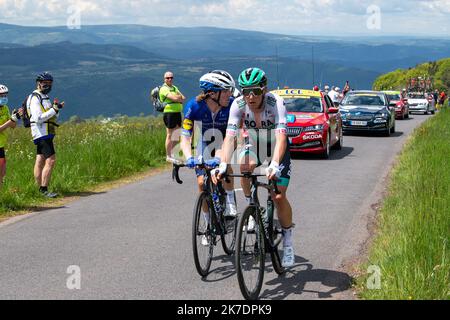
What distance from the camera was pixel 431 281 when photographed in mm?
5027

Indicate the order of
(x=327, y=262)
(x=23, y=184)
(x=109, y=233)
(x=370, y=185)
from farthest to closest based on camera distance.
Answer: (x=370, y=185), (x=23, y=184), (x=109, y=233), (x=327, y=262)

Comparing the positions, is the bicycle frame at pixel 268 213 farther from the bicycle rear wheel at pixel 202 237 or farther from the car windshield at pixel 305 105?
the car windshield at pixel 305 105

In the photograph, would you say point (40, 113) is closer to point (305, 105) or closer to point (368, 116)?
A: point (305, 105)

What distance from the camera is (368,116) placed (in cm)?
2336

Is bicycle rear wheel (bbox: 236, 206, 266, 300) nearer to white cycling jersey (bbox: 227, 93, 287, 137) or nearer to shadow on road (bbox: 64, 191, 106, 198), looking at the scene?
white cycling jersey (bbox: 227, 93, 287, 137)

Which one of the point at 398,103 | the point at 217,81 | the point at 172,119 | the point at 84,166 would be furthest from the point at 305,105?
the point at 398,103

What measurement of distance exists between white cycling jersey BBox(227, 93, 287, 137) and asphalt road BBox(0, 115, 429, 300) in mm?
1404

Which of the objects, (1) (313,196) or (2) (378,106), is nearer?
(1) (313,196)

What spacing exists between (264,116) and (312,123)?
10.8 meters

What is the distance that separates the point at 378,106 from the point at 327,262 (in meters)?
18.3

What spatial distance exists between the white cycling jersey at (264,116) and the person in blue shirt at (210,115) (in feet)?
1.64
